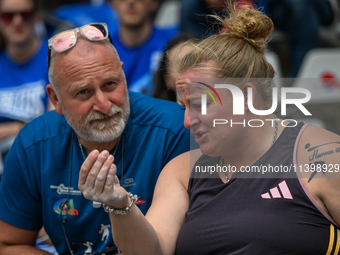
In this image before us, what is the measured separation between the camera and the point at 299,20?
3.51m

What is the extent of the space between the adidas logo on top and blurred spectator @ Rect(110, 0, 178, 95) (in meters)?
2.17

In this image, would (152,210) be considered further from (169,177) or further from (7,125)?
(7,125)

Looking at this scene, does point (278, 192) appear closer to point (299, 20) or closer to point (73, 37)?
point (73, 37)

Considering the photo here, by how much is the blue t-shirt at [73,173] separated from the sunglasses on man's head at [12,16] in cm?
192

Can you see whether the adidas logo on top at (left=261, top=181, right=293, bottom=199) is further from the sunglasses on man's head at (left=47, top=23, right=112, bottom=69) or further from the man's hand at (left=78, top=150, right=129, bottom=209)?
the sunglasses on man's head at (left=47, top=23, right=112, bottom=69)

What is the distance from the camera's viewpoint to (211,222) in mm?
1528

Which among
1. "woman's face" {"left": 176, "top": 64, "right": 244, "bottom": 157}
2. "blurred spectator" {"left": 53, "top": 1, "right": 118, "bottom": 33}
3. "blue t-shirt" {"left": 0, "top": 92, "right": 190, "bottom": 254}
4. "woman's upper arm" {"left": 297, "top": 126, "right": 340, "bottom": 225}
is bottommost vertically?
"blue t-shirt" {"left": 0, "top": 92, "right": 190, "bottom": 254}

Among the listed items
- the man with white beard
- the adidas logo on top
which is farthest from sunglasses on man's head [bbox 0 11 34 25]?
the adidas logo on top

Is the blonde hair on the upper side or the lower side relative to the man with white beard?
upper

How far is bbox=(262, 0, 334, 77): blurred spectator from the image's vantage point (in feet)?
11.4

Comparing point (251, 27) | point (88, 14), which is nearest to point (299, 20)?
point (251, 27)

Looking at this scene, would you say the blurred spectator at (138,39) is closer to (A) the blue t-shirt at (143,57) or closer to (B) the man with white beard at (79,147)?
(A) the blue t-shirt at (143,57)

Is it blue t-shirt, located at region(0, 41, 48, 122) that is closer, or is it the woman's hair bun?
the woman's hair bun

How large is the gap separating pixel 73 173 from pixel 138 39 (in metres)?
1.99
